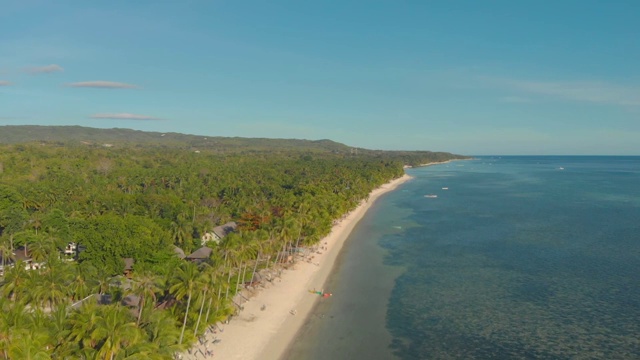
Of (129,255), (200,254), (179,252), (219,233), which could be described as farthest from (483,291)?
(129,255)

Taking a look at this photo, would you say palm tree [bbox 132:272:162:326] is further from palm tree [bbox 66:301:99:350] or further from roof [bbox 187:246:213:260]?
roof [bbox 187:246:213:260]

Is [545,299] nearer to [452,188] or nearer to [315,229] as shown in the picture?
[315,229]

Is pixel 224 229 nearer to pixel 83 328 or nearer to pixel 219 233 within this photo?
pixel 219 233

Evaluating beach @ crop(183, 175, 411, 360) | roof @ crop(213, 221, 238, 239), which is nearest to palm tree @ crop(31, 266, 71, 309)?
beach @ crop(183, 175, 411, 360)

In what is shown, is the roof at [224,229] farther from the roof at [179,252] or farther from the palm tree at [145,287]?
the palm tree at [145,287]

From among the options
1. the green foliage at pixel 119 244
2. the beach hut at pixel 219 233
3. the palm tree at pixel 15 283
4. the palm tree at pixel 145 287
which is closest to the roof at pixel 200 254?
the green foliage at pixel 119 244
